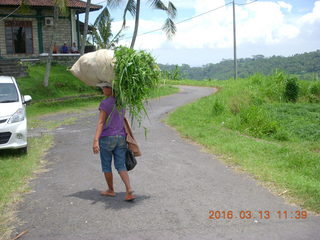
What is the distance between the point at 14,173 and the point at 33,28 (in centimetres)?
2035

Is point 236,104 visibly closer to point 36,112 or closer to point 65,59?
point 36,112

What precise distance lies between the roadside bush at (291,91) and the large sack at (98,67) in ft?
55.9

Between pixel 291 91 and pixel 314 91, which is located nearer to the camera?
pixel 291 91

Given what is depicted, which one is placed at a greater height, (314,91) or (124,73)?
(124,73)

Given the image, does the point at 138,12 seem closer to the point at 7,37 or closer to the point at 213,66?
the point at 7,37

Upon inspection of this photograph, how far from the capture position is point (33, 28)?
25.1 metres

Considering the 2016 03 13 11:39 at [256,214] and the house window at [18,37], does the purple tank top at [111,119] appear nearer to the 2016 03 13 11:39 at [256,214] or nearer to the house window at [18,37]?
the 2016 03 13 11:39 at [256,214]

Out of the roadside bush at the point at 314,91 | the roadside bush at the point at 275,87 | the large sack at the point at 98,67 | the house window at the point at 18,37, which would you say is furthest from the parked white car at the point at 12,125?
the house window at the point at 18,37

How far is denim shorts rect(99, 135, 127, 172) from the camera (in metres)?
5.23

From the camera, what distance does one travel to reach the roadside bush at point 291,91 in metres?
20.6

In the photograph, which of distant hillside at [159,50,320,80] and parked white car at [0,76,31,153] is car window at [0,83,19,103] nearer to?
parked white car at [0,76,31,153]

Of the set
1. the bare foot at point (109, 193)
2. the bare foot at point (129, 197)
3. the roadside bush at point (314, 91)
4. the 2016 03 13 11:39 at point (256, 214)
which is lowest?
the 2016 03 13 11:39 at point (256, 214)

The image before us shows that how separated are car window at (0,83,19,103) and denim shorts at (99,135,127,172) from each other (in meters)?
4.34

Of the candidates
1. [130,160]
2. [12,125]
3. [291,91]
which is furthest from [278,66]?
[130,160]
